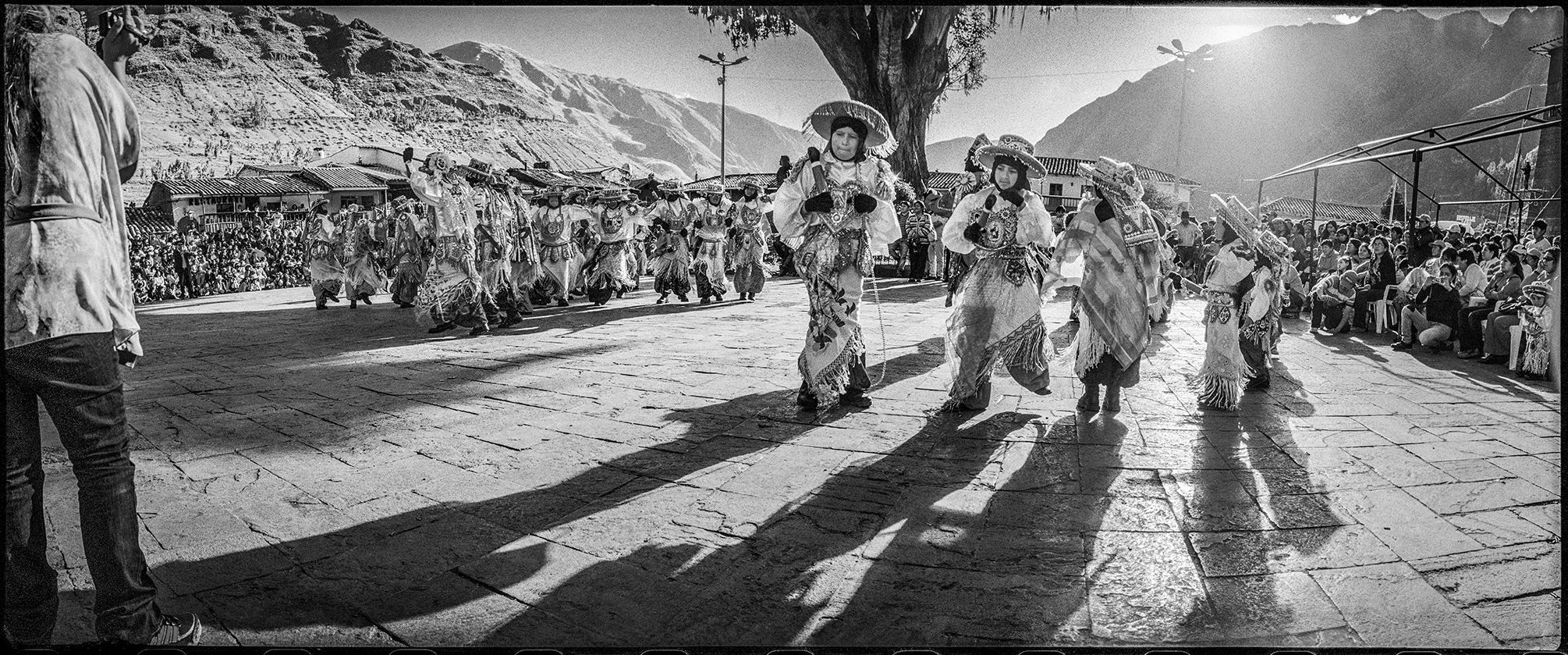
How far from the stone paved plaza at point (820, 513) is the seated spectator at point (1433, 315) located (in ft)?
8.29

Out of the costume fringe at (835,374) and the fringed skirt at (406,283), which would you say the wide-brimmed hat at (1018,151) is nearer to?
the costume fringe at (835,374)

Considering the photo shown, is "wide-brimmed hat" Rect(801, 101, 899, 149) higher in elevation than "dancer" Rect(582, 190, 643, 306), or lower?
higher

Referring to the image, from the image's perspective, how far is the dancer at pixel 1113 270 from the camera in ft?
17.6

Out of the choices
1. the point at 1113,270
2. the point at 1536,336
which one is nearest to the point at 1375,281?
the point at 1536,336

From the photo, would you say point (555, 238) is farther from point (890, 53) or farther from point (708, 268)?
point (890, 53)

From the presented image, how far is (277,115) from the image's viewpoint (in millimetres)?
40469

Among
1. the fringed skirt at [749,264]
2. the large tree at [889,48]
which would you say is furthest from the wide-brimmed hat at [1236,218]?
the large tree at [889,48]

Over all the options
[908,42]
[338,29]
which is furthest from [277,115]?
[908,42]

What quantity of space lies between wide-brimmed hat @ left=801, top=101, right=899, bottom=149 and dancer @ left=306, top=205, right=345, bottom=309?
386 inches

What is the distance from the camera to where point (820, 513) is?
11.6 ft

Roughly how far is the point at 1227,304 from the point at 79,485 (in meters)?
6.48

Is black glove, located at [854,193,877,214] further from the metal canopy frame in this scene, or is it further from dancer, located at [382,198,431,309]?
dancer, located at [382,198,431,309]

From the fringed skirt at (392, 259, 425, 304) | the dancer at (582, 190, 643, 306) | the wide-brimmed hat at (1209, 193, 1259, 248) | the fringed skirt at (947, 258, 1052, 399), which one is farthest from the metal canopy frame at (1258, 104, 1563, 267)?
the fringed skirt at (392, 259, 425, 304)

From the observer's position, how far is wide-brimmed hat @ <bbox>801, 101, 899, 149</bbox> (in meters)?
5.40
